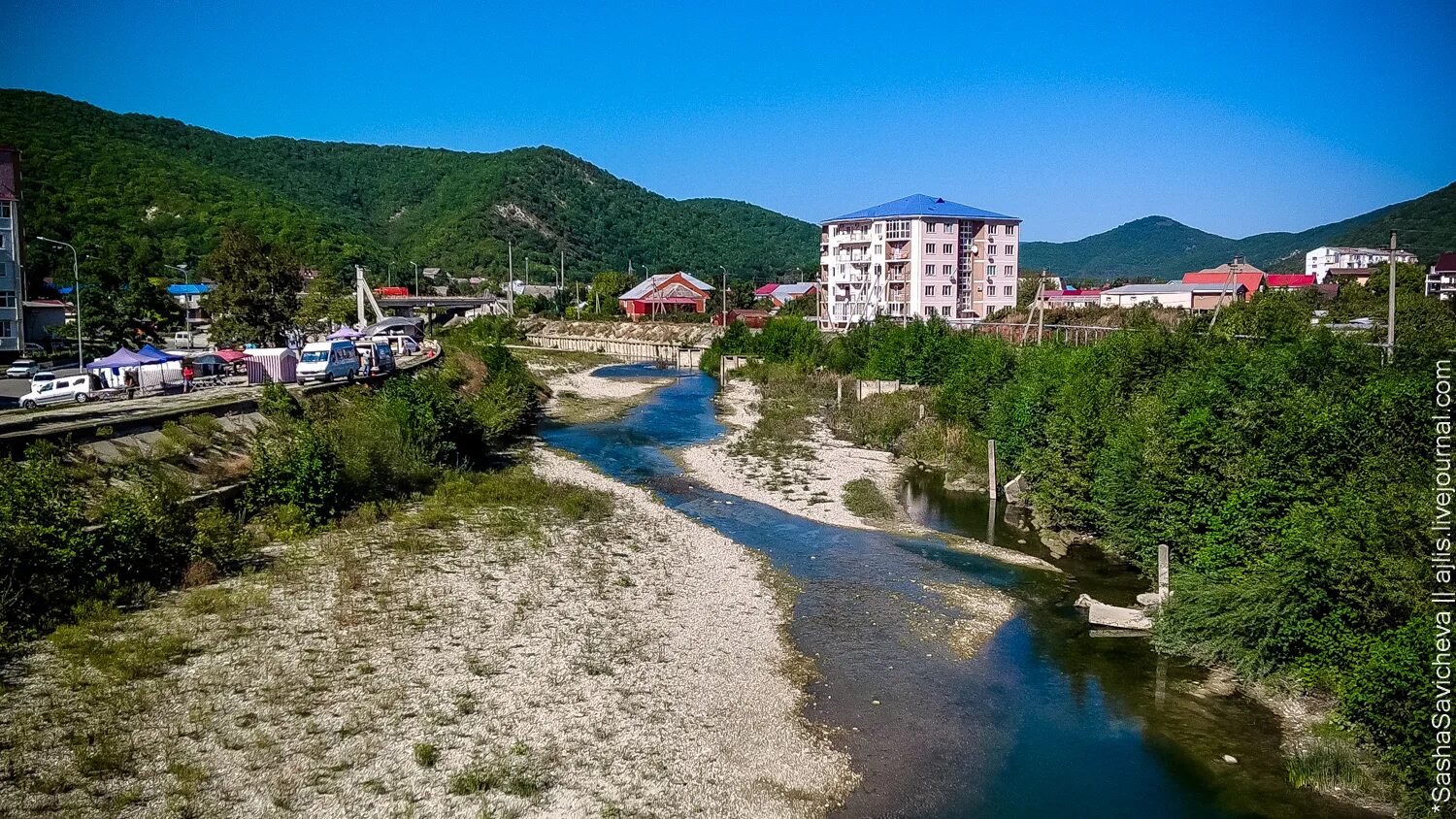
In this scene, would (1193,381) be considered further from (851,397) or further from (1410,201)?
(1410,201)

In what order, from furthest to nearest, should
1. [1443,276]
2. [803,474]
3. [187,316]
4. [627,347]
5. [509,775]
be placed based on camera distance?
[627,347], [1443,276], [187,316], [803,474], [509,775]

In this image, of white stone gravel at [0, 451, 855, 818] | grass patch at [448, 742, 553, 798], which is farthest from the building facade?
grass patch at [448, 742, 553, 798]

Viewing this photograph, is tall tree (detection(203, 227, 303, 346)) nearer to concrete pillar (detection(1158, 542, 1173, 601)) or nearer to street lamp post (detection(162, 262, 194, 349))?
street lamp post (detection(162, 262, 194, 349))

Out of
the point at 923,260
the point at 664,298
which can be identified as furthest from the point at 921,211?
the point at 664,298

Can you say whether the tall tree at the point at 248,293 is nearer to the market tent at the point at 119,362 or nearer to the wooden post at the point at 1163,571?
the market tent at the point at 119,362

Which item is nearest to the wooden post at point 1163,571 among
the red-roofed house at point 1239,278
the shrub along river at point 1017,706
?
the shrub along river at point 1017,706

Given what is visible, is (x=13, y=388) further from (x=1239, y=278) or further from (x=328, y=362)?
(x=1239, y=278)
